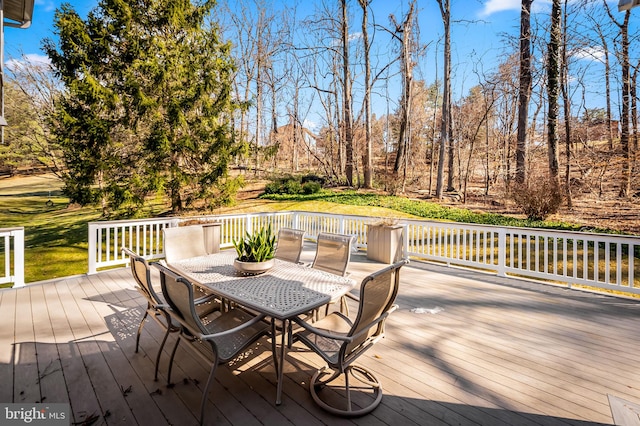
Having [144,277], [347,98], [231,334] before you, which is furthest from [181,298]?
[347,98]

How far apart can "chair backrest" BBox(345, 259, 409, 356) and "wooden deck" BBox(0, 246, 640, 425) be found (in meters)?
0.51

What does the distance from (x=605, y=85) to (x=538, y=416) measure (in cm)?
1035

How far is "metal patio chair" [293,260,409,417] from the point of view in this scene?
1760 millimetres

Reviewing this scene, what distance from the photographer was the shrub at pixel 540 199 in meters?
7.93

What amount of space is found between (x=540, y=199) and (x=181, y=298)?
30.8 feet

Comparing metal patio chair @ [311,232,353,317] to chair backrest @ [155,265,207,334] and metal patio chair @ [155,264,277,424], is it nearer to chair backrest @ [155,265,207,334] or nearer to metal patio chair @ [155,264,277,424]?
metal patio chair @ [155,264,277,424]

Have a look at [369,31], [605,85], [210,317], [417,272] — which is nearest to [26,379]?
[210,317]

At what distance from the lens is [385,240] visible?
581 cm

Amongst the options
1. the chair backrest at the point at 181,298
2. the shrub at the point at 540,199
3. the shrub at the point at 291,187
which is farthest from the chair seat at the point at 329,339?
the shrub at the point at 291,187

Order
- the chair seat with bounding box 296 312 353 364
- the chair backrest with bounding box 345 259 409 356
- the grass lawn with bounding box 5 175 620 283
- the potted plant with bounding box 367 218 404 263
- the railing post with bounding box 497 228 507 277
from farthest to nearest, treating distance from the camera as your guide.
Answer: the grass lawn with bounding box 5 175 620 283, the potted plant with bounding box 367 218 404 263, the railing post with bounding box 497 228 507 277, the chair seat with bounding box 296 312 353 364, the chair backrest with bounding box 345 259 409 356

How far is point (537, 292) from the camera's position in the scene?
4270 millimetres

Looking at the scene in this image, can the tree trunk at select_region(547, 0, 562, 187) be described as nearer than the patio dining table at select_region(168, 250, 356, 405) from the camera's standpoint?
No

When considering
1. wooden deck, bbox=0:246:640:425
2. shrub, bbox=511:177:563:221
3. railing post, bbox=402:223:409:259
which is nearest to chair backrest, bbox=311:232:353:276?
wooden deck, bbox=0:246:640:425

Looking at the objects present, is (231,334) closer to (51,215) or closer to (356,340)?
(356,340)
